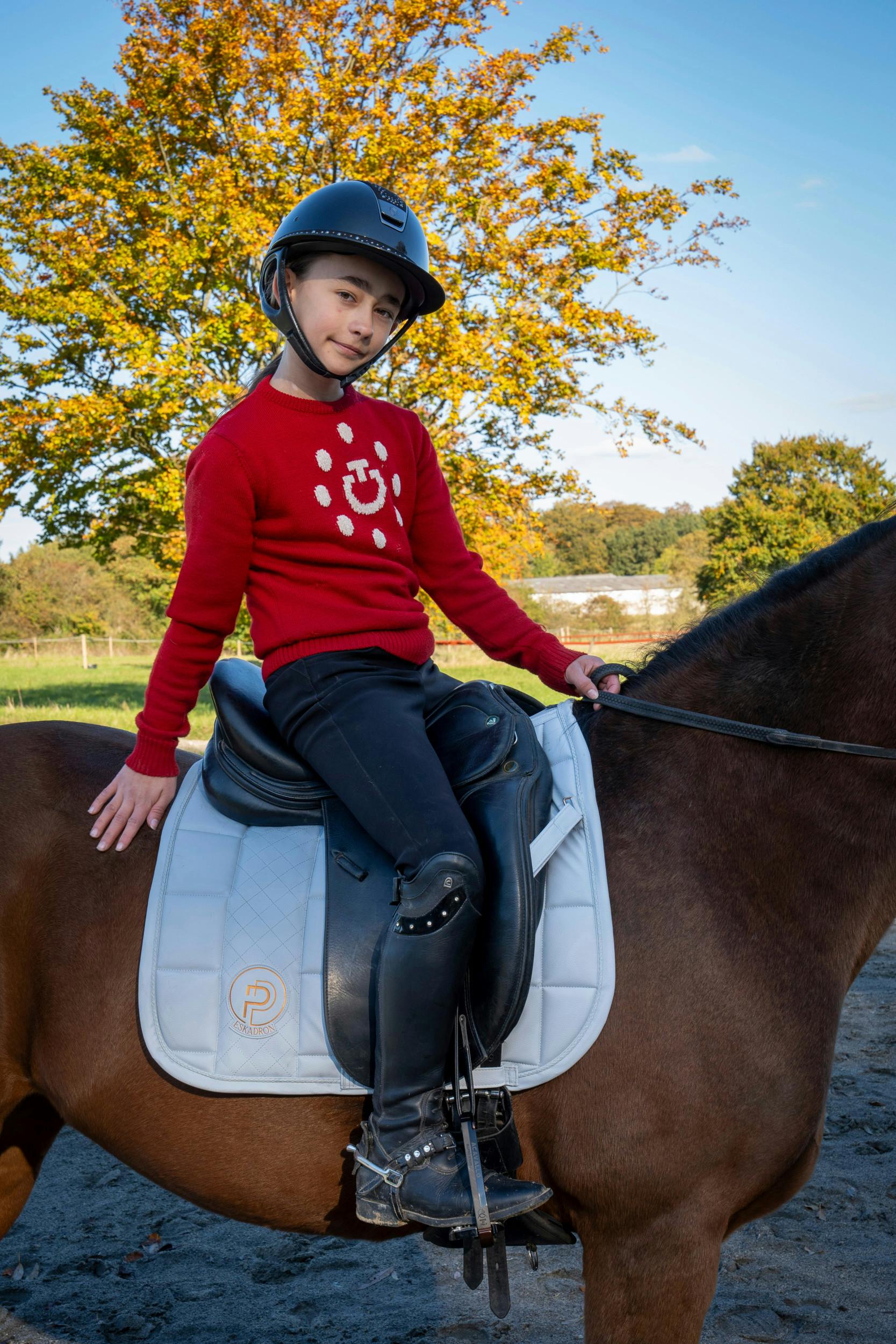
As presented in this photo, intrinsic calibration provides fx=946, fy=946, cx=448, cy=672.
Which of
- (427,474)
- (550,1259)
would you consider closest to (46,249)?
(427,474)

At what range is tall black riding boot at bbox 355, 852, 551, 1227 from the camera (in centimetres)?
195

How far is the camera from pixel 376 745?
2105 millimetres

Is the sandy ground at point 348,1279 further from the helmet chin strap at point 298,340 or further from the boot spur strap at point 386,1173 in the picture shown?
the helmet chin strap at point 298,340

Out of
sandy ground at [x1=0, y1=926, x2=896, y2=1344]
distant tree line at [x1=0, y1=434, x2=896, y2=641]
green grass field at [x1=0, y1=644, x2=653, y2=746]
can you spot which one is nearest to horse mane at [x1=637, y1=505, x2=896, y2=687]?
sandy ground at [x1=0, y1=926, x2=896, y2=1344]

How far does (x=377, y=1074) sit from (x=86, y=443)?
1416 cm

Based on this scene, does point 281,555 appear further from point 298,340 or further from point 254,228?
point 254,228

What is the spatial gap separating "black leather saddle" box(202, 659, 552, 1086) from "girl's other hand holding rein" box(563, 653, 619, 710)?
0.19 metres

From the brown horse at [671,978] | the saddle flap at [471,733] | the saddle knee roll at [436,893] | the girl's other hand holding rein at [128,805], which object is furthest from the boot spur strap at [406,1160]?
the girl's other hand holding rein at [128,805]

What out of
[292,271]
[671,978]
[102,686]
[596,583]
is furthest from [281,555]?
[596,583]

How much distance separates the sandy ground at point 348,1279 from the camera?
2.94 m

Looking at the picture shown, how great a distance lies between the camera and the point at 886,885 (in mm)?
2119

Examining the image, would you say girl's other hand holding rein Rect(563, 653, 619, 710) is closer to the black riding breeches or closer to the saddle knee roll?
the black riding breeches

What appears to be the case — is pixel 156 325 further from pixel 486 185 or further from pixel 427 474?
pixel 427 474

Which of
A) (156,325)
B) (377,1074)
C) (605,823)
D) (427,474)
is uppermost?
(156,325)
